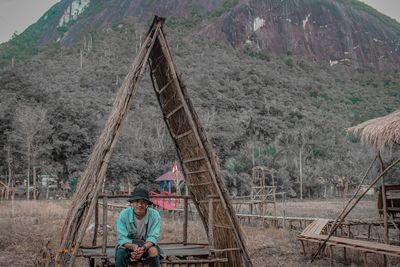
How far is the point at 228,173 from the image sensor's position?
123 feet

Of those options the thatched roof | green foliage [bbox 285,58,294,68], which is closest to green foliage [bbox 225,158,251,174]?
the thatched roof

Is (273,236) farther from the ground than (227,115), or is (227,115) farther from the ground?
(227,115)

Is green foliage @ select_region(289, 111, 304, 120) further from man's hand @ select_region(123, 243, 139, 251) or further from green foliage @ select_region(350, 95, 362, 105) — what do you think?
man's hand @ select_region(123, 243, 139, 251)

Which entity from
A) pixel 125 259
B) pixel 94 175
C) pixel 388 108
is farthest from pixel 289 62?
pixel 125 259

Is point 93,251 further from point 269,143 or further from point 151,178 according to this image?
point 269,143

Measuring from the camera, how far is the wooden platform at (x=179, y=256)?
628 centimetres

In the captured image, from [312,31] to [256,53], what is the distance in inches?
1257

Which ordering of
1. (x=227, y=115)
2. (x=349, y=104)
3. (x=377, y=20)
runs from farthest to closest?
(x=377, y=20) < (x=349, y=104) < (x=227, y=115)

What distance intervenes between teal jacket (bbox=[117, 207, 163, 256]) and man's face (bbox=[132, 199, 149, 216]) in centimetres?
9

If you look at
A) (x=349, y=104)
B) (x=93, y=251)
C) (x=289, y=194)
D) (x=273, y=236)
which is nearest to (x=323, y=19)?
(x=349, y=104)

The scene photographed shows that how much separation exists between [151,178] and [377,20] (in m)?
123

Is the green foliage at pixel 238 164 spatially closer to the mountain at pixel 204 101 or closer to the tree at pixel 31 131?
the mountain at pixel 204 101

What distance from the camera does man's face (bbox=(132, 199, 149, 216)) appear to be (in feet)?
16.7

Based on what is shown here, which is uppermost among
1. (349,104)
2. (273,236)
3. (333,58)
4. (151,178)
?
(333,58)
